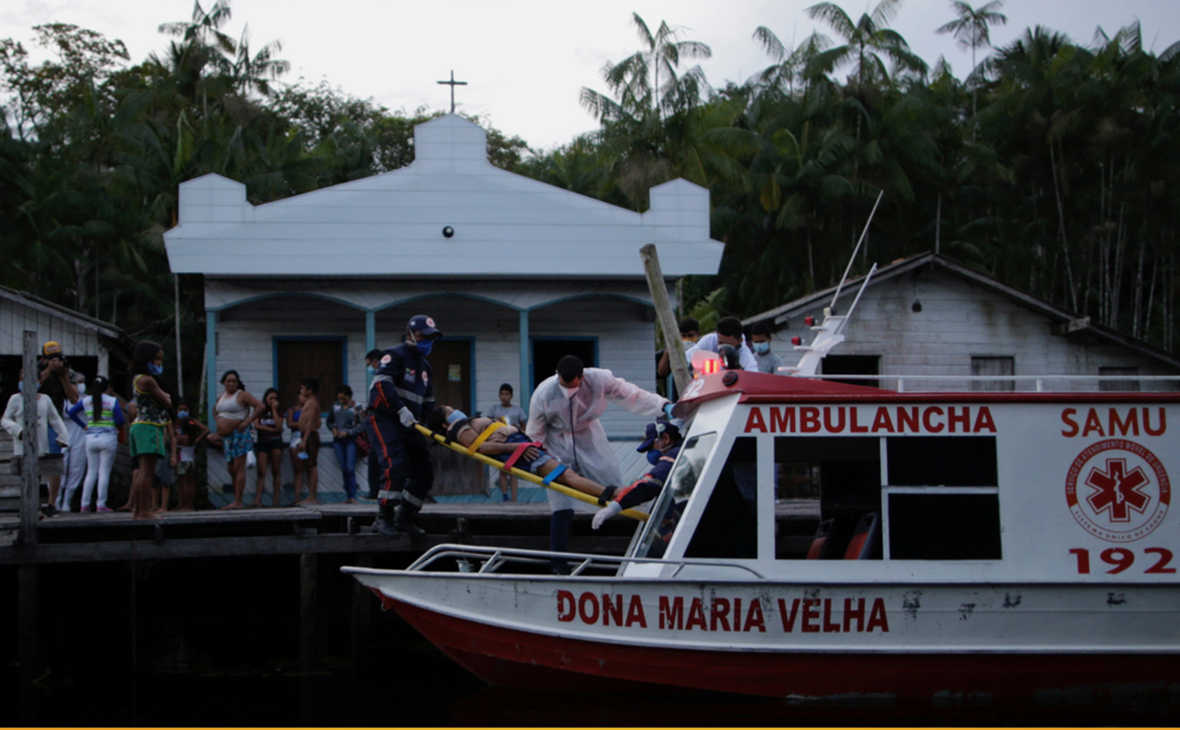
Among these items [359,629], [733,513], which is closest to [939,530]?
[733,513]

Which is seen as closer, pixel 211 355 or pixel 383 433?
pixel 383 433

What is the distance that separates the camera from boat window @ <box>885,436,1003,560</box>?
22.6 feet

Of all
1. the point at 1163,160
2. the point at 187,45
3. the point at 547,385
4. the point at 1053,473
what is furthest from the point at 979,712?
the point at 187,45

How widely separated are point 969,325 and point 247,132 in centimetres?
2206

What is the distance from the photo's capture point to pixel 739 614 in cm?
695

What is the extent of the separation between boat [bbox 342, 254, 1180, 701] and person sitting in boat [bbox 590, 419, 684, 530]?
53 centimetres

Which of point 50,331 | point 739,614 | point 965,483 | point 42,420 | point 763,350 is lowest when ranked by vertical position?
point 739,614

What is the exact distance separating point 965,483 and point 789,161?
2566 centimetres

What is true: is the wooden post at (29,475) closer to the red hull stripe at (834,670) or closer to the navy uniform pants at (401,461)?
→ the navy uniform pants at (401,461)

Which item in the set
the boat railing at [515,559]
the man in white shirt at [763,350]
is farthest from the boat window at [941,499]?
the man in white shirt at [763,350]

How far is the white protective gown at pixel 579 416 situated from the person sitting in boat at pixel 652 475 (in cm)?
21

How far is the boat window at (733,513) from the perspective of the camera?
7039 millimetres

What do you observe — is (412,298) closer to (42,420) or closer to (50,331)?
(42,420)

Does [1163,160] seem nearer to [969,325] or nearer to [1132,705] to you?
[969,325]
